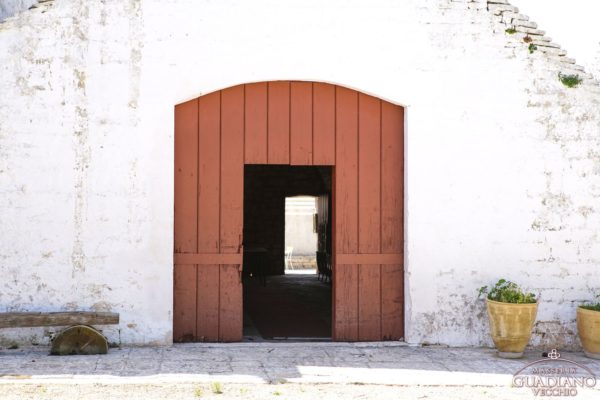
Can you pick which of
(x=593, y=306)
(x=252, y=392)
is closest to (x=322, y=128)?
(x=252, y=392)

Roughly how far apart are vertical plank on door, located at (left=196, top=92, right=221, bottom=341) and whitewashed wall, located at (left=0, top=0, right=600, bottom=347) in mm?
391

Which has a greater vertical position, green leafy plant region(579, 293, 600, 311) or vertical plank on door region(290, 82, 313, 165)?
vertical plank on door region(290, 82, 313, 165)

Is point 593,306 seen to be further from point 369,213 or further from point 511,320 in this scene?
point 369,213

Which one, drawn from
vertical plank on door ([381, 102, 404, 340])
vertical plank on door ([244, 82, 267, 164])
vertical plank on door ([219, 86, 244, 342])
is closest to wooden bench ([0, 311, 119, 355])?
vertical plank on door ([219, 86, 244, 342])

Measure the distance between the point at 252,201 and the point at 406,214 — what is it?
10463 mm

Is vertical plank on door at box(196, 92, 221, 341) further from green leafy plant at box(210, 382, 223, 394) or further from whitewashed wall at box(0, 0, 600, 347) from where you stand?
green leafy plant at box(210, 382, 223, 394)

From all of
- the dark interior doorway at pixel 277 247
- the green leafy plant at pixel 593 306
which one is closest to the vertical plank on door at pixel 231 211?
the dark interior doorway at pixel 277 247

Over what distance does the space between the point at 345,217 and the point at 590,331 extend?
9.82 feet

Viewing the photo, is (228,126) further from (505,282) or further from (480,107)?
(505,282)

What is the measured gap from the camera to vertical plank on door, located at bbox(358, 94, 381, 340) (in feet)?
28.0

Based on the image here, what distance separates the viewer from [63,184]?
780 cm

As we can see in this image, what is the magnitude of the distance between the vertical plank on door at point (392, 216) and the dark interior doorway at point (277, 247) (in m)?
2.06

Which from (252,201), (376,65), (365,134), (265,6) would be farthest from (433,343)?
(252,201)

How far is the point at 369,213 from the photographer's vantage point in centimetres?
855
